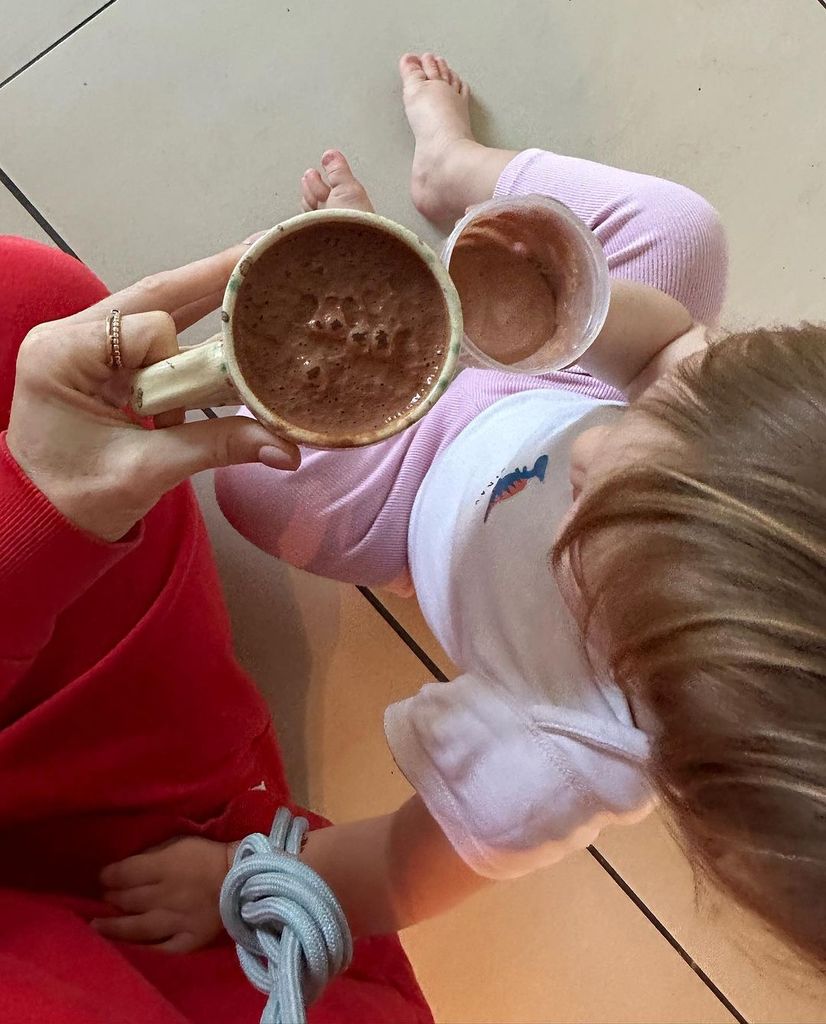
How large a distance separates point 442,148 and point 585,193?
15cm

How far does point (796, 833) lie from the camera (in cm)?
40

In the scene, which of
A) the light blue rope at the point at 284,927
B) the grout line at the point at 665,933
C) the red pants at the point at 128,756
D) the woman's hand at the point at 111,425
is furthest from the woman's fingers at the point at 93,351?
the grout line at the point at 665,933

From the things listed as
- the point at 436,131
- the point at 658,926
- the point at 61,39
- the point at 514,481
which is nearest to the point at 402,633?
the point at 514,481

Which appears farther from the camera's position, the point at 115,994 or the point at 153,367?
A: the point at 115,994

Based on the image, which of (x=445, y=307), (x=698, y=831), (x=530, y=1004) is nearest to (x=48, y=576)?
(x=445, y=307)

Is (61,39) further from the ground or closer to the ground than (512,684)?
further from the ground

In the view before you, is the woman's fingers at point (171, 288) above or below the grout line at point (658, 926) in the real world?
above

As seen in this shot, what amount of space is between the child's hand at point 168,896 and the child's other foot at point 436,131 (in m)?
0.60

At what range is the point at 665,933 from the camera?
0.84 meters

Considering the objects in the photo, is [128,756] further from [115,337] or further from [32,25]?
[32,25]

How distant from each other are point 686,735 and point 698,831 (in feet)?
0.20

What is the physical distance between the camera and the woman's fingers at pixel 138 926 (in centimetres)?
67

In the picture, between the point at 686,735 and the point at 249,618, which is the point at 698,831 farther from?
the point at 249,618

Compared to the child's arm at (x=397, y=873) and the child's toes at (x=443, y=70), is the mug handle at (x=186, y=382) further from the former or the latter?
the child's toes at (x=443, y=70)
